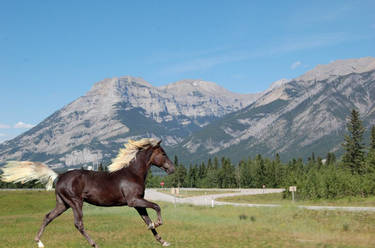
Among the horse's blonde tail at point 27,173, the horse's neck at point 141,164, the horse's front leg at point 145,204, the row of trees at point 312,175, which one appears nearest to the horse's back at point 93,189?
the horse's front leg at point 145,204

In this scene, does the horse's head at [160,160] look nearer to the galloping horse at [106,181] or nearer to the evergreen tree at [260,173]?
the galloping horse at [106,181]

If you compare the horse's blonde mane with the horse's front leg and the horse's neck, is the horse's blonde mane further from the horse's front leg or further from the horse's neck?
the horse's front leg

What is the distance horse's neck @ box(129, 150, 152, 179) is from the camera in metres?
15.4

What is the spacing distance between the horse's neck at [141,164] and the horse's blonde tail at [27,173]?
2.95 m

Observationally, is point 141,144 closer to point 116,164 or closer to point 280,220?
point 116,164

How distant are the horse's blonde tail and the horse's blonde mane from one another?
2290 mm

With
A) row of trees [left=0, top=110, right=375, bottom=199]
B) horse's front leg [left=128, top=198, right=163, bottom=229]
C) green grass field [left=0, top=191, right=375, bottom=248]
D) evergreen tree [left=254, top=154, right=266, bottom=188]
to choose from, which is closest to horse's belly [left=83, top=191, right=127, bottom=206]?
horse's front leg [left=128, top=198, right=163, bottom=229]

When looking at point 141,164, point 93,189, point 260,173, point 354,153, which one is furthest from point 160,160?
point 260,173

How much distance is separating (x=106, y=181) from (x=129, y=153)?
1.37 metres

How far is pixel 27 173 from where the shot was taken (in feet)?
51.7

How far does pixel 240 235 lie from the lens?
20062mm

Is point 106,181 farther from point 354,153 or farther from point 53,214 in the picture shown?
point 354,153

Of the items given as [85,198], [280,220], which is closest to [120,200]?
[85,198]

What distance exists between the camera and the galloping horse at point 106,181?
14805 mm
